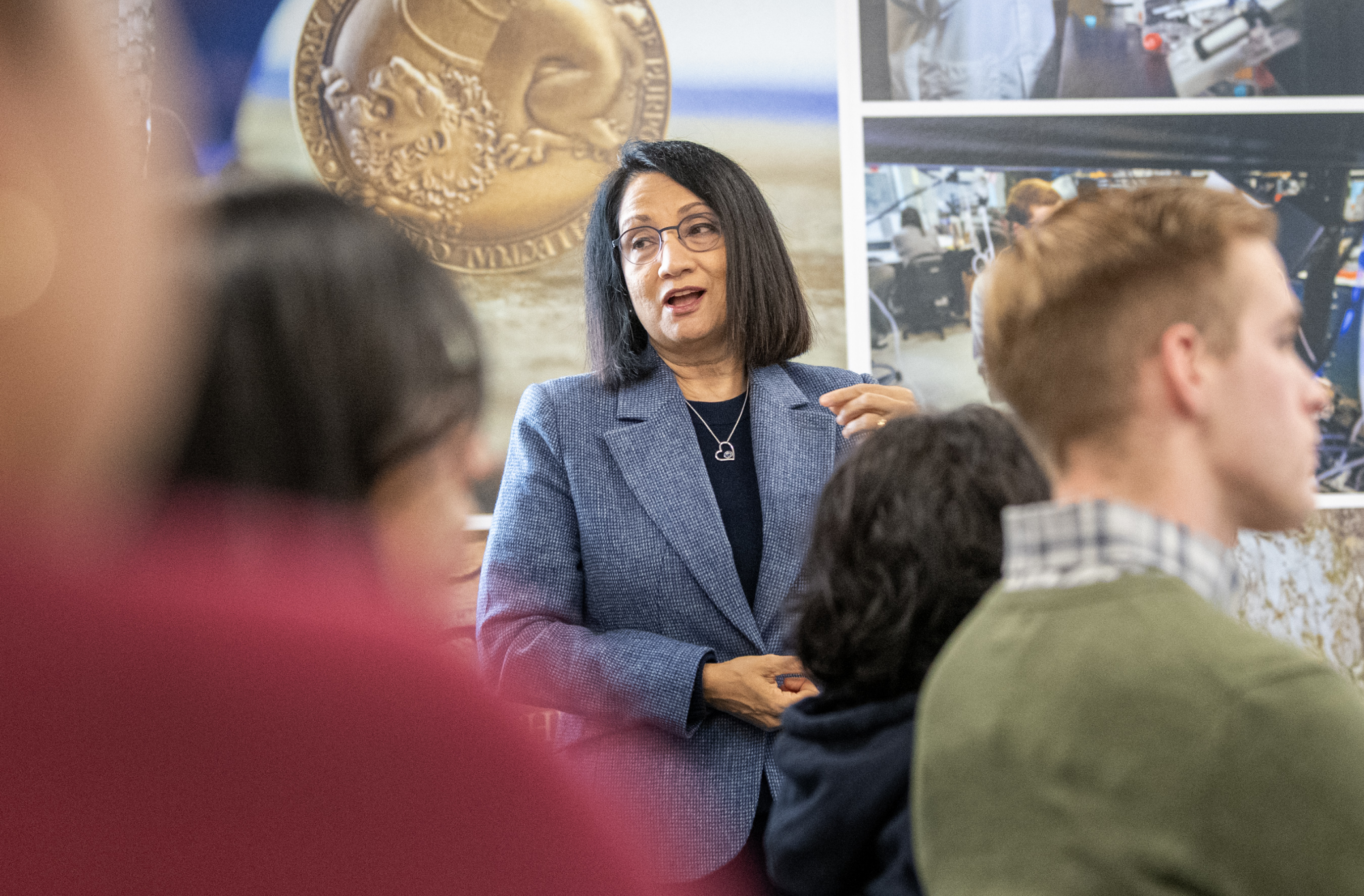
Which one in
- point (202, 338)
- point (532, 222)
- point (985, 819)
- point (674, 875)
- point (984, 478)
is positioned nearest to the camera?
point (202, 338)

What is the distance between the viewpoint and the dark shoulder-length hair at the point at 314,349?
0.63 m

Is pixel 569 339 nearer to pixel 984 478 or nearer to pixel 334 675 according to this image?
pixel 984 478

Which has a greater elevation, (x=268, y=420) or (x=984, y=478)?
(x=268, y=420)

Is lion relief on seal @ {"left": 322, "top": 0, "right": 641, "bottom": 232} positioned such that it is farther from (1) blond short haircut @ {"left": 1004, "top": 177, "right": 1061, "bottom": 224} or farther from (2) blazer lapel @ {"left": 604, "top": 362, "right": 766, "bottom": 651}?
(2) blazer lapel @ {"left": 604, "top": 362, "right": 766, "bottom": 651}

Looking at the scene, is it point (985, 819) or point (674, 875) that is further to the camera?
point (674, 875)

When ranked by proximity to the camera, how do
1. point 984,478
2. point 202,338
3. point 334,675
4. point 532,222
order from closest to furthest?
point 334,675
point 202,338
point 984,478
point 532,222

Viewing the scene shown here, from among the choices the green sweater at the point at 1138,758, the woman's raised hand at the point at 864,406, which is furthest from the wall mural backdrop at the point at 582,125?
the green sweater at the point at 1138,758

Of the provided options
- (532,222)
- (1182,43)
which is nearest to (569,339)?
(532,222)

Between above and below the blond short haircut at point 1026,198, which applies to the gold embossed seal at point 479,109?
above

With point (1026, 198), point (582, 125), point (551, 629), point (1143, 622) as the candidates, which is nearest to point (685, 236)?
point (551, 629)

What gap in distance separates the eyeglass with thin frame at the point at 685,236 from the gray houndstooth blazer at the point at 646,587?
0.81ft

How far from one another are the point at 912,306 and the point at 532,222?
3.77 feet

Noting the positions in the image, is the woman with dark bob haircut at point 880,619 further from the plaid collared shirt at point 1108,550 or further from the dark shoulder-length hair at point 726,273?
the dark shoulder-length hair at point 726,273

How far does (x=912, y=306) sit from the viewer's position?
10.9 ft
